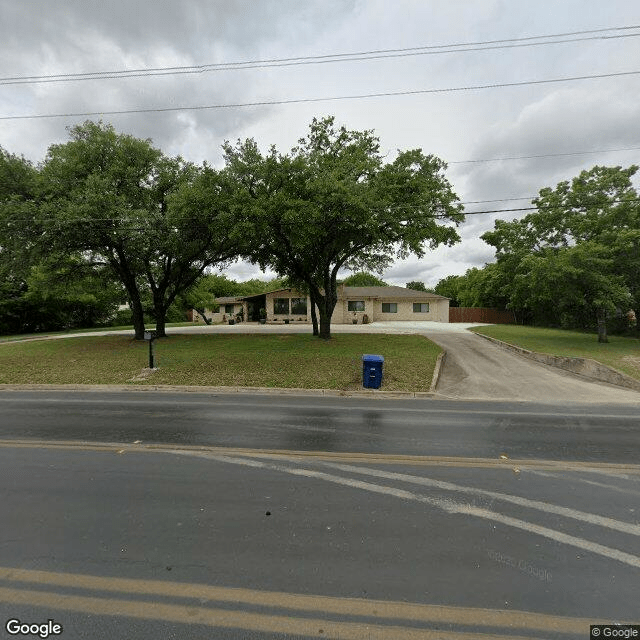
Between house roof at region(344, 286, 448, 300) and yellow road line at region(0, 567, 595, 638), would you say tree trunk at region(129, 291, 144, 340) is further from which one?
house roof at region(344, 286, 448, 300)

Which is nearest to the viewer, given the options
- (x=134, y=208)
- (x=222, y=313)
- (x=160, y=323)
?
(x=134, y=208)

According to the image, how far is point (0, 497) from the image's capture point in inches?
152

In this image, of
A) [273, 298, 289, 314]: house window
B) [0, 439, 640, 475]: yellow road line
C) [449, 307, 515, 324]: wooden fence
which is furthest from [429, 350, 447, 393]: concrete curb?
[449, 307, 515, 324]: wooden fence

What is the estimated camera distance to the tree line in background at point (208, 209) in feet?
44.5

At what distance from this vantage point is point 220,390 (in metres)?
10.2

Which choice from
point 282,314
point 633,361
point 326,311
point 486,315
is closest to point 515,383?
point 633,361

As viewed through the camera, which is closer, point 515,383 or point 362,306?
point 515,383

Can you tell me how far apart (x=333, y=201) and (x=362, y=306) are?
25741 mm

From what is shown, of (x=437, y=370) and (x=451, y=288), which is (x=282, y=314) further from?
(x=451, y=288)

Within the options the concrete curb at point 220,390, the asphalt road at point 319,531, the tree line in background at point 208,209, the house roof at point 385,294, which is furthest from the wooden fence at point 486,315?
the asphalt road at point 319,531

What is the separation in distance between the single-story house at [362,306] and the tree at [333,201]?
18455mm

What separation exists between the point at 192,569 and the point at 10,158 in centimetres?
2282

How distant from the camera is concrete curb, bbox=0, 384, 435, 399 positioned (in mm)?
9641

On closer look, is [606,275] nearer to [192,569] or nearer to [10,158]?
[192,569]
